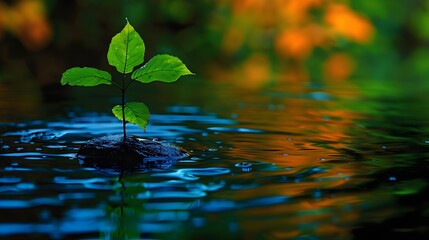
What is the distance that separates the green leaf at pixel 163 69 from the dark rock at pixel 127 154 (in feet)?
0.68

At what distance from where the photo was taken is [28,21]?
26.9 ft

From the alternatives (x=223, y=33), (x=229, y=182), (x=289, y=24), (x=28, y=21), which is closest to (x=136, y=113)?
(x=229, y=182)

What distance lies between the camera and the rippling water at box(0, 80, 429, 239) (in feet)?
4.17

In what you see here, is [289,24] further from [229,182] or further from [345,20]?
[229,182]

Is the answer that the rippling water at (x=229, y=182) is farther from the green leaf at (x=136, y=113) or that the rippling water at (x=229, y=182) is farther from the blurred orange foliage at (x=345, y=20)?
the blurred orange foliage at (x=345, y=20)

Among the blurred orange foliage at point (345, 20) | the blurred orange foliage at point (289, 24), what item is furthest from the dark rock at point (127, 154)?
the blurred orange foliage at point (345, 20)

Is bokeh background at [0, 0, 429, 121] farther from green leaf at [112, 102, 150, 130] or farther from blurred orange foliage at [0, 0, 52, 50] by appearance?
green leaf at [112, 102, 150, 130]

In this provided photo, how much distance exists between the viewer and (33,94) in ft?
13.1

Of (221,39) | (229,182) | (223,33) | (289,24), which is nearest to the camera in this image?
(229,182)

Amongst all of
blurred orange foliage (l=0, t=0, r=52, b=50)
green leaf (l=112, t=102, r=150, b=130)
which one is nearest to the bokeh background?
Result: blurred orange foliage (l=0, t=0, r=52, b=50)

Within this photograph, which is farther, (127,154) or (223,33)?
(223,33)

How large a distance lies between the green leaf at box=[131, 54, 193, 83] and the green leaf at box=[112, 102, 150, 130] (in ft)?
0.32

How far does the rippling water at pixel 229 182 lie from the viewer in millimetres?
1272

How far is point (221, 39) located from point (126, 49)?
7.72 metres
